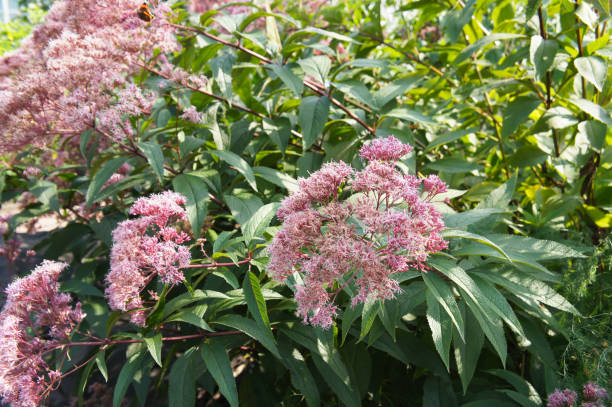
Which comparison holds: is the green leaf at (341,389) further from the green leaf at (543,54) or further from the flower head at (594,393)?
the green leaf at (543,54)

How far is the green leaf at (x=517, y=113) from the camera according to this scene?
2033mm

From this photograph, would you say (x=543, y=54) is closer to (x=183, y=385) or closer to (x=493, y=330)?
(x=493, y=330)

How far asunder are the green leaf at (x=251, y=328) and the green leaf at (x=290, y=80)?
981mm

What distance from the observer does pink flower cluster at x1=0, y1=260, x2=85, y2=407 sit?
137cm

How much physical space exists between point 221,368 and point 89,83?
57.8 inches

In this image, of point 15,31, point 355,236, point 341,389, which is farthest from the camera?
point 15,31

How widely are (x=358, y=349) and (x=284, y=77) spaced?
1.24 meters

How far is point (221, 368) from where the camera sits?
1.39m

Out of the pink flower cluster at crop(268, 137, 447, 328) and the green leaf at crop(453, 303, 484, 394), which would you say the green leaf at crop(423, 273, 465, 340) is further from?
the green leaf at crop(453, 303, 484, 394)

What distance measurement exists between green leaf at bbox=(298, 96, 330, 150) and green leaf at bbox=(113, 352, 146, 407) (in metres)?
1.03

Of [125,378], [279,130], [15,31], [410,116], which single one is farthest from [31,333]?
[15,31]

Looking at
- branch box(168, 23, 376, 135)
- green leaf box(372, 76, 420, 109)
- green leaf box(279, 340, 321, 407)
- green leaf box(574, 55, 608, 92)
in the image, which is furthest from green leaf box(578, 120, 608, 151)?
green leaf box(279, 340, 321, 407)

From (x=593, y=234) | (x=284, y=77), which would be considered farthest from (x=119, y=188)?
(x=593, y=234)

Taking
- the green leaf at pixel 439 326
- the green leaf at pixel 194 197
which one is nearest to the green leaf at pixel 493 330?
the green leaf at pixel 439 326
